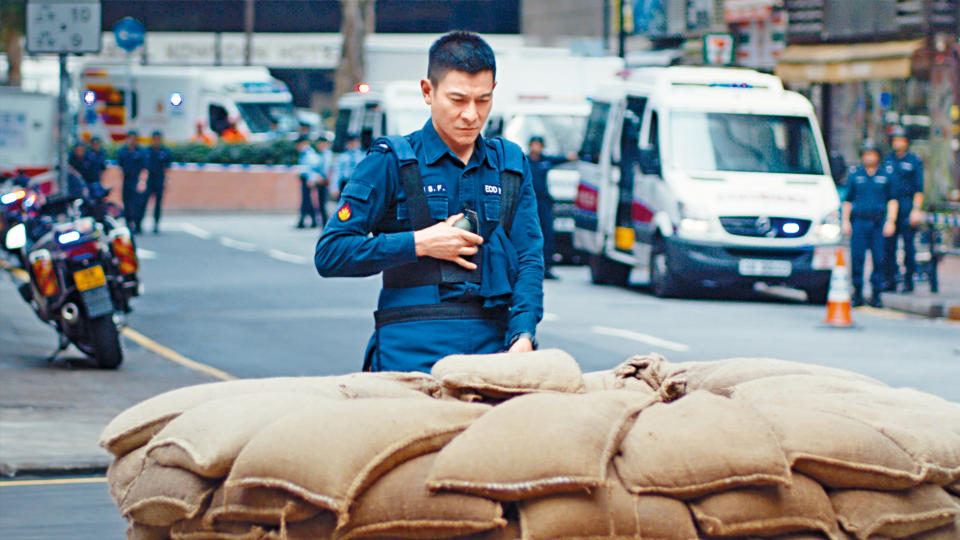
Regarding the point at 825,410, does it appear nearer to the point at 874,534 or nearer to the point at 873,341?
the point at 874,534

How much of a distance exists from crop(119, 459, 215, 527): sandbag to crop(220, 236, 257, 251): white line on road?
22796 mm

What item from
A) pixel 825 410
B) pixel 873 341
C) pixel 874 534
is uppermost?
pixel 825 410

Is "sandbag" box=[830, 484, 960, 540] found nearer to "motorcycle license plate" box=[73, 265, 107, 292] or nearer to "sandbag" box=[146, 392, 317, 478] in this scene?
"sandbag" box=[146, 392, 317, 478]

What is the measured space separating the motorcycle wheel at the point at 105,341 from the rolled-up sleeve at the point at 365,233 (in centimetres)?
809

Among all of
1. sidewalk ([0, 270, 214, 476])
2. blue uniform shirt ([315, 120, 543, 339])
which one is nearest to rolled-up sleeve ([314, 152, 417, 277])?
blue uniform shirt ([315, 120, 543, 339])

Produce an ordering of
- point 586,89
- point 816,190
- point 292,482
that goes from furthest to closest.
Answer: point 586,89 < point 816,190 < point 292,482

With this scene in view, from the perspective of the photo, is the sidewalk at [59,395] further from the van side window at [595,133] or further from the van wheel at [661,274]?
the van side window at [595,133]

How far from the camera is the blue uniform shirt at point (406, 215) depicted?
4.57 meters

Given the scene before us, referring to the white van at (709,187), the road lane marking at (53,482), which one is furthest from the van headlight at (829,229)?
the road lane marking at (53,482)

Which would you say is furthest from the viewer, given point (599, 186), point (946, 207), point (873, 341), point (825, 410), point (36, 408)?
point (946, 207)

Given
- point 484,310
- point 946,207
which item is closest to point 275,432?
point 484,310

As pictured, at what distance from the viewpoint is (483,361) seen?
4.20 metres

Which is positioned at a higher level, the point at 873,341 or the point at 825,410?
the point at 825,410

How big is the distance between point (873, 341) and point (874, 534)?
12183 millimetres
